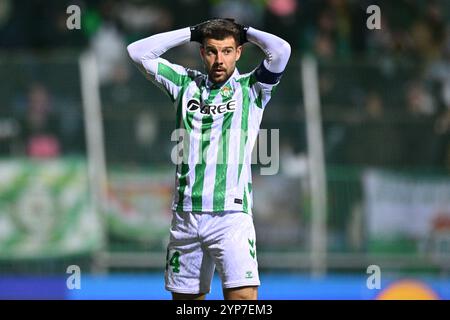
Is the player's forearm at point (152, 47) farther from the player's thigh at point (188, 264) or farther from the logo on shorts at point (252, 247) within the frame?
the logo on shorts at point (252, 247)

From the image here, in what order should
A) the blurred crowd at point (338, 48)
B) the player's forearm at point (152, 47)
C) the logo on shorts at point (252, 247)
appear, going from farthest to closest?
the blurred crowd at point (338, 48), the player's forearm at point (152, 47), the logo on shorts at point (252, 247)

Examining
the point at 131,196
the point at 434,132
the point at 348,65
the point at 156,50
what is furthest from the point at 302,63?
the point at 156,50

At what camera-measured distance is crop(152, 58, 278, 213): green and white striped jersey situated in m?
7.87

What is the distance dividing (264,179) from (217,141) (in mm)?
6117

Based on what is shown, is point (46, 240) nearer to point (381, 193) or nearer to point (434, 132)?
point (381, 193)

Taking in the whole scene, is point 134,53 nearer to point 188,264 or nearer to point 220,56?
point 220,56

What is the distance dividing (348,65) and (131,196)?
343cm

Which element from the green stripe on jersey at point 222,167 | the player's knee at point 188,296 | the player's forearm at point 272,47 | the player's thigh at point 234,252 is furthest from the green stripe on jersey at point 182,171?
the player's forearm at point 272,47

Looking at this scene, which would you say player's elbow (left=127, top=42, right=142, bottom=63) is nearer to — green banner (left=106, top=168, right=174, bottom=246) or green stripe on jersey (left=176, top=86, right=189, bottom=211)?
green stripe on jersey (left=176, top=86, right=189, bottom=211)

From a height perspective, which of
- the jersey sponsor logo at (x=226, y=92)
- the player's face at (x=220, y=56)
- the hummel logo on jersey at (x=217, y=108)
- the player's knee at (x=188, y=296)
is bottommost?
the player's knee at (x=188, y=296)

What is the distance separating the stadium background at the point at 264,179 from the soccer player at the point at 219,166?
5564 millimetres

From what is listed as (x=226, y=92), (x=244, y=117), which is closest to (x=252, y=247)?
(x=244, y=117)

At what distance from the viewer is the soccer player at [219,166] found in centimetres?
780

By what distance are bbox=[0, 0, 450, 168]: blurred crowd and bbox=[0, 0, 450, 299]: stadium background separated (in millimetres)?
28
